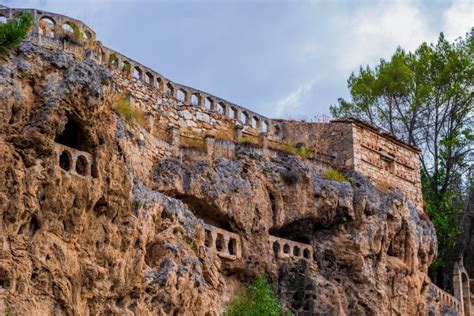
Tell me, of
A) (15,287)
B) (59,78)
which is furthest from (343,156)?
(15,287)

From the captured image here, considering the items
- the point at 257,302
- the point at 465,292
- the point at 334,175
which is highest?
the point at 334,175

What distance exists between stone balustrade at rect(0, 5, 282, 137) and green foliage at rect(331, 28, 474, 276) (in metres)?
10.1

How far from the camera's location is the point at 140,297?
64.3 feet

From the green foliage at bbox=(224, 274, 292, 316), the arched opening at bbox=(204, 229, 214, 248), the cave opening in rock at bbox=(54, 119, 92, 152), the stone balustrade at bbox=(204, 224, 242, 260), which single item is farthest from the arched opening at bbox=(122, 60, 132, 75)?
the cave opening in rock at bbox=(54, 119, 92, 152)

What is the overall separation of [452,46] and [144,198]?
23.0 meters

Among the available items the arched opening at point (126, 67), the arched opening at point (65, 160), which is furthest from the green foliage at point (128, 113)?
the arched opening at point (65, 160)

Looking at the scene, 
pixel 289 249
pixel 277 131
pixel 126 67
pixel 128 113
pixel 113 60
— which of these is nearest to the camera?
pixel 128 113

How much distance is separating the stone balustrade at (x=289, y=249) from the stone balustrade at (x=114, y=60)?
5.08 m

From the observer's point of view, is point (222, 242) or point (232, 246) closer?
point (222, 242)

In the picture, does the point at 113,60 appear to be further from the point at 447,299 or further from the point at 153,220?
the point at 447,299

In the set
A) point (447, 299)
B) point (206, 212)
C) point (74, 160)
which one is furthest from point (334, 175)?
A: point (74, 160)

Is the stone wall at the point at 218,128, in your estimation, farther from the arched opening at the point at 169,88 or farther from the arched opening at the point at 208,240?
the arched opening at the point at 208,240

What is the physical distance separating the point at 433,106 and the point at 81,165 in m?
22.8

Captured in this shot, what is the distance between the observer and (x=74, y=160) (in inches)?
739
